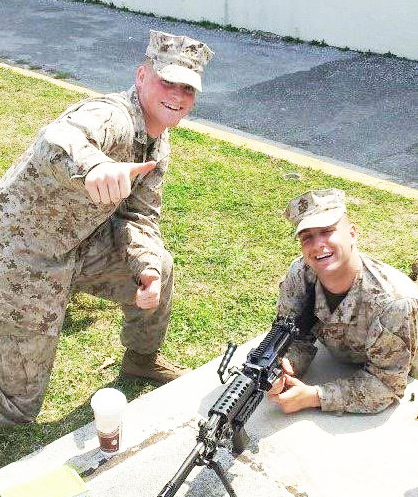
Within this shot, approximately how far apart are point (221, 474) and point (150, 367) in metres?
1.56

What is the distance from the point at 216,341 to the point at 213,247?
1.28m

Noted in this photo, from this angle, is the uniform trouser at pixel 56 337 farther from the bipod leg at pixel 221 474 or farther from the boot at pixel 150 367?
the bipod leg at pixel 221 474

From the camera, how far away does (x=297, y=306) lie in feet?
12.4

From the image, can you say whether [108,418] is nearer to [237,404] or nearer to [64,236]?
[237,404]

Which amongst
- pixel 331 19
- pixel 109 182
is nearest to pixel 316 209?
pixel 109 182

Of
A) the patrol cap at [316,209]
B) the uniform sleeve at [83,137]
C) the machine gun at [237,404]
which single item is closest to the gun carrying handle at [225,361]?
the machine gun at [237,404]

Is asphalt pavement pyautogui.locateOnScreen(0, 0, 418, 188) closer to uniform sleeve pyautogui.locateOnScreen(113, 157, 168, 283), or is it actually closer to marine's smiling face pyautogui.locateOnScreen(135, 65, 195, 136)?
uniform sleeve pyautogui.locateOnScreen(113, 157, 168, 283)

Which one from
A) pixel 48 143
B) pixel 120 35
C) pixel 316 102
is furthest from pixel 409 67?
pixel 48 143

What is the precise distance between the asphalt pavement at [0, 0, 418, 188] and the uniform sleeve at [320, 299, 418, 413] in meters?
3.91

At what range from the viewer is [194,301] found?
5.35m

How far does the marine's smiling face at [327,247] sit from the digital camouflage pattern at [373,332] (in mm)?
193

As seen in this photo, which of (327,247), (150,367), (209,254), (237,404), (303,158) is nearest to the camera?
(237,404)

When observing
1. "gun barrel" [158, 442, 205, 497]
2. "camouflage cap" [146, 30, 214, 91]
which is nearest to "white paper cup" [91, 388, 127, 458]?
"gun barrel" [158, 442, 205, 497]

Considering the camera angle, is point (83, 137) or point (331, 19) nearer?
point (83, 137)
